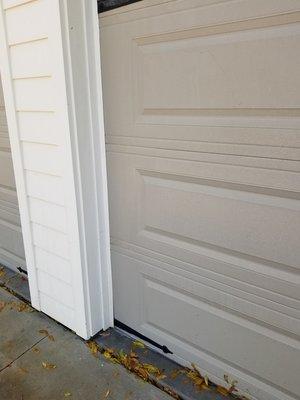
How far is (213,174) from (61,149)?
31.4 inches

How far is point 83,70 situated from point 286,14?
36.5 inches

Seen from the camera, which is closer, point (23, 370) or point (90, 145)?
point (90, 145)

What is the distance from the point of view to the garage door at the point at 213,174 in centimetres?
115

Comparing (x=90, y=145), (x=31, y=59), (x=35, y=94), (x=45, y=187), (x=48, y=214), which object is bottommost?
(x=48, y=214)

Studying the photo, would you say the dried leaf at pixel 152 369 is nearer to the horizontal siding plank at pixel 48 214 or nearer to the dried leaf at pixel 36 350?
the dried leaf at pixel 36 350

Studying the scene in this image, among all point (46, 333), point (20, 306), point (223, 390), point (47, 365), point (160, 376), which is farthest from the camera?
point (20, 306)

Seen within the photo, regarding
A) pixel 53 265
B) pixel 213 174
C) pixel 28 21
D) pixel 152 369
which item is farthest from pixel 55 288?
pixel 28 21

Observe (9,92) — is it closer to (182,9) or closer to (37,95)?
(37,95)

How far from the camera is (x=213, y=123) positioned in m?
1.29

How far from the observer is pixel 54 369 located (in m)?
1.79

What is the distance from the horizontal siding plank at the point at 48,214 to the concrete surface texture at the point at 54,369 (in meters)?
0.76

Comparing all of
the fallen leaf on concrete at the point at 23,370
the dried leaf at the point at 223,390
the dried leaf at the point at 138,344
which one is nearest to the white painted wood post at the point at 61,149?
the dried leaf at the point at 138,344

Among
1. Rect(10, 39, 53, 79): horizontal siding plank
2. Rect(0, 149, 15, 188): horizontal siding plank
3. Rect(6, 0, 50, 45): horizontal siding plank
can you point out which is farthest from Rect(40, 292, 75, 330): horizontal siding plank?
Rect(6, 0, 50, 45): horizontal siding plank

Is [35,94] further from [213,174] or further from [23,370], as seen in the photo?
[23,370]
